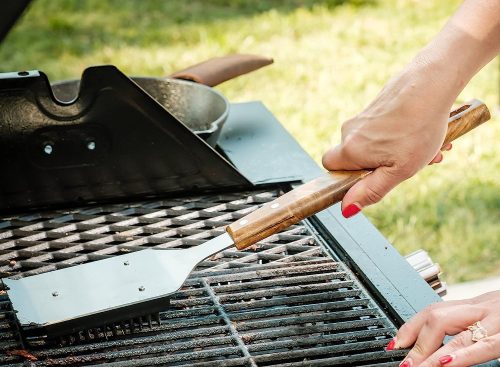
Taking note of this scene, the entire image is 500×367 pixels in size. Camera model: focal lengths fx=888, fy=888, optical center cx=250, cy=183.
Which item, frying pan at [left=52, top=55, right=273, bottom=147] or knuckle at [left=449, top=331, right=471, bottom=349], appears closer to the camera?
knuckle at [left=449, top=331, right=471, bottom=349]

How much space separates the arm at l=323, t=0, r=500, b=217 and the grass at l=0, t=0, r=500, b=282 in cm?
208

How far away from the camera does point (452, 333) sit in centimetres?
131

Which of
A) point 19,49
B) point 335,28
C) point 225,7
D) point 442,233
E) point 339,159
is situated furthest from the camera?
point 225,7

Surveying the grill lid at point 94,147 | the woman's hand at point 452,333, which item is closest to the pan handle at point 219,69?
the grill lid at point 94,147

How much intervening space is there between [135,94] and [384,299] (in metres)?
0.62

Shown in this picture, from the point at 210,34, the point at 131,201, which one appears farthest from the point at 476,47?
the point at 210,34

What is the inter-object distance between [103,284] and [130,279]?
4 centimetres

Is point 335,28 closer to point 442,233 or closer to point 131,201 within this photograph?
point 442,233

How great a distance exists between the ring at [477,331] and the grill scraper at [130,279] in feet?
0.97

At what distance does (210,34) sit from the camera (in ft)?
19.6

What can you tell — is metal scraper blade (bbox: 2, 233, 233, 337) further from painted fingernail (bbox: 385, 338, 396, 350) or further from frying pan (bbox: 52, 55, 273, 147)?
frying pan (bbox: 52, 55, 273, 147)

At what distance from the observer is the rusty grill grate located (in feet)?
4.31

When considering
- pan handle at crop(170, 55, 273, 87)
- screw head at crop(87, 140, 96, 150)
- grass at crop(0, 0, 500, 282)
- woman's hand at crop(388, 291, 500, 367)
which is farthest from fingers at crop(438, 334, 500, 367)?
grass at crop(0, 0, 500, 282)

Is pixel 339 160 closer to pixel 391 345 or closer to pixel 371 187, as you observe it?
pixel 371 187
